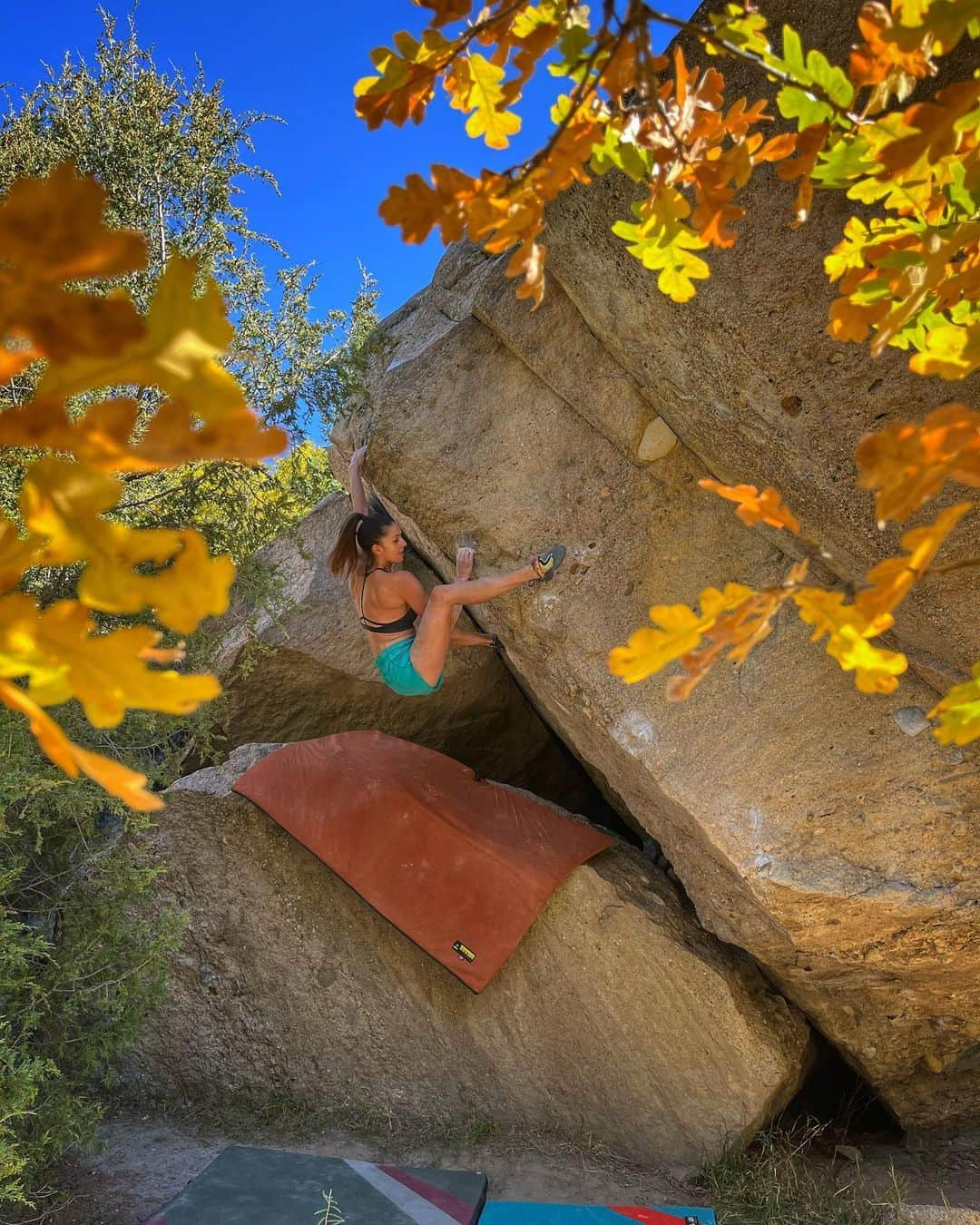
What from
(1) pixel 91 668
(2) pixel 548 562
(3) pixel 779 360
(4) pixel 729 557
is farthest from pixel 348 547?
(1) pixel 91 668

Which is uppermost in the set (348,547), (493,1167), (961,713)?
(348,547)

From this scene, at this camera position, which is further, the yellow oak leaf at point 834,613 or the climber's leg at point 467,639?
the climber's leg at point 467,639

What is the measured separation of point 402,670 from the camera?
3695mm

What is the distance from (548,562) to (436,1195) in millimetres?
1901

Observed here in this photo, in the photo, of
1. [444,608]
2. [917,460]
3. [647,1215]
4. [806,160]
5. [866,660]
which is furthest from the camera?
[444,608]

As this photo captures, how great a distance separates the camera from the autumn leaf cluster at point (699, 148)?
1.03m

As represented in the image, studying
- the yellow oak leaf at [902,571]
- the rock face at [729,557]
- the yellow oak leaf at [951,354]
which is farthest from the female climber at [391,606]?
the yellow oak leaf at [902,571]

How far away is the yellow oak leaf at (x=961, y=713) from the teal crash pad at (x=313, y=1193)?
7.35ft

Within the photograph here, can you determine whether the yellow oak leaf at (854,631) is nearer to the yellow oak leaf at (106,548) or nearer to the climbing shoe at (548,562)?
the yellow oak leaf at (106,548)

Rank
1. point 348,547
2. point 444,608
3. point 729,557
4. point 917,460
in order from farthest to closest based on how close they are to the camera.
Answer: point 348,547 < point 444,608 < point 729,557 < point 917,460

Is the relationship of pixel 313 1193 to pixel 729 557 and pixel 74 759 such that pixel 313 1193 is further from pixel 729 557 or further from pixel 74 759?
pixel 74 759

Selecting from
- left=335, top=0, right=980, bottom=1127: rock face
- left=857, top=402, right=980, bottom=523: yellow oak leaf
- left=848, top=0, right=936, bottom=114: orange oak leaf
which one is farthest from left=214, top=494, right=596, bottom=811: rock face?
left=857, top=402, right=980, bottom=523: yellow oak leaf

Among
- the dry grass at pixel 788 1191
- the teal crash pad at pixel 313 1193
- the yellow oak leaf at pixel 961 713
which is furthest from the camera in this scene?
the dry grass at pixel 788 1191

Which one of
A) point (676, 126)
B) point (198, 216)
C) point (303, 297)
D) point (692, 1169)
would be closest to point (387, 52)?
point (676, 126)
